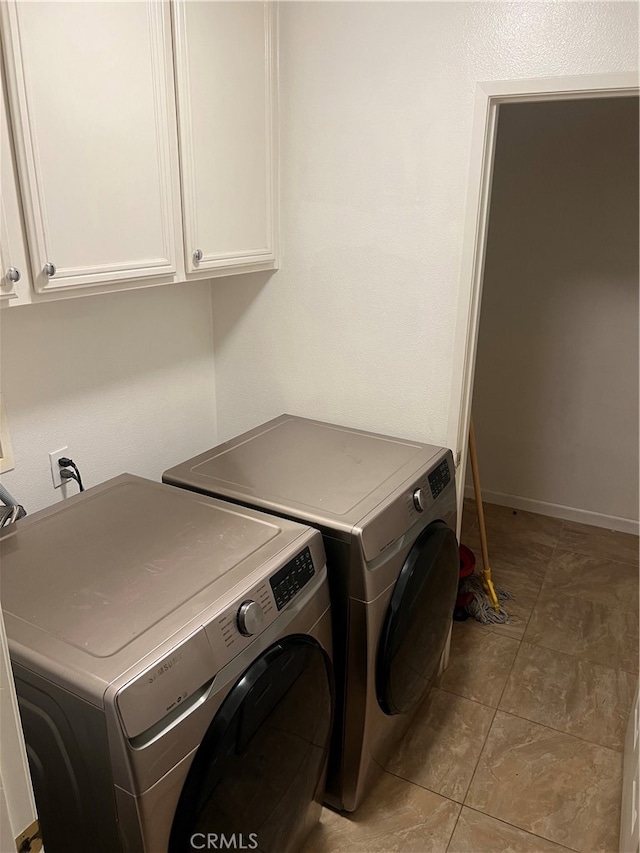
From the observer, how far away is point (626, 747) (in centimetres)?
188

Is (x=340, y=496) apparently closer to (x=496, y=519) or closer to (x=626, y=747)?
(x=626, y=747)

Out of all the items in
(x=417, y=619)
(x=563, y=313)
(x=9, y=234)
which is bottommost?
(x=417, y=619)

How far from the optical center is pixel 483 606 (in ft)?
8.55

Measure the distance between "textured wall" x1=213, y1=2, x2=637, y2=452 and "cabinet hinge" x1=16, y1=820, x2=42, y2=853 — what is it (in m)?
1.50

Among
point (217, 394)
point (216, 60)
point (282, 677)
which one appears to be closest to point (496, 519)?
point (217, 394)

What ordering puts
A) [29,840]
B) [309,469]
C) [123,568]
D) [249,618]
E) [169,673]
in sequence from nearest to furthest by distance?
[29,840] → [169,673] → [249,618] → [123,568] → [309,469]

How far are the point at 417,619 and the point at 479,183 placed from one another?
118cm

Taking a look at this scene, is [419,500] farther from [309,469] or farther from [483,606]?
[483,606]

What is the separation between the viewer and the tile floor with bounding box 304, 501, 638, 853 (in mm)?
1729

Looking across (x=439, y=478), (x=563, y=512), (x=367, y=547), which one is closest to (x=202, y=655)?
(x=367, y=547)

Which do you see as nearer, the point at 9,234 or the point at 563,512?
the point at 9,234

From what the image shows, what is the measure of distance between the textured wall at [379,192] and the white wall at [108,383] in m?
0.20

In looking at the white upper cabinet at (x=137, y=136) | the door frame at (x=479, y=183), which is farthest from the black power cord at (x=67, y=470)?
the door frame at (x=479, y=183)

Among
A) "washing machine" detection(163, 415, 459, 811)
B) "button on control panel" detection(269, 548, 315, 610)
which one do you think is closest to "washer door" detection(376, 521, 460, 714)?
"washing machine" detection(163, 415, 459, 811)
